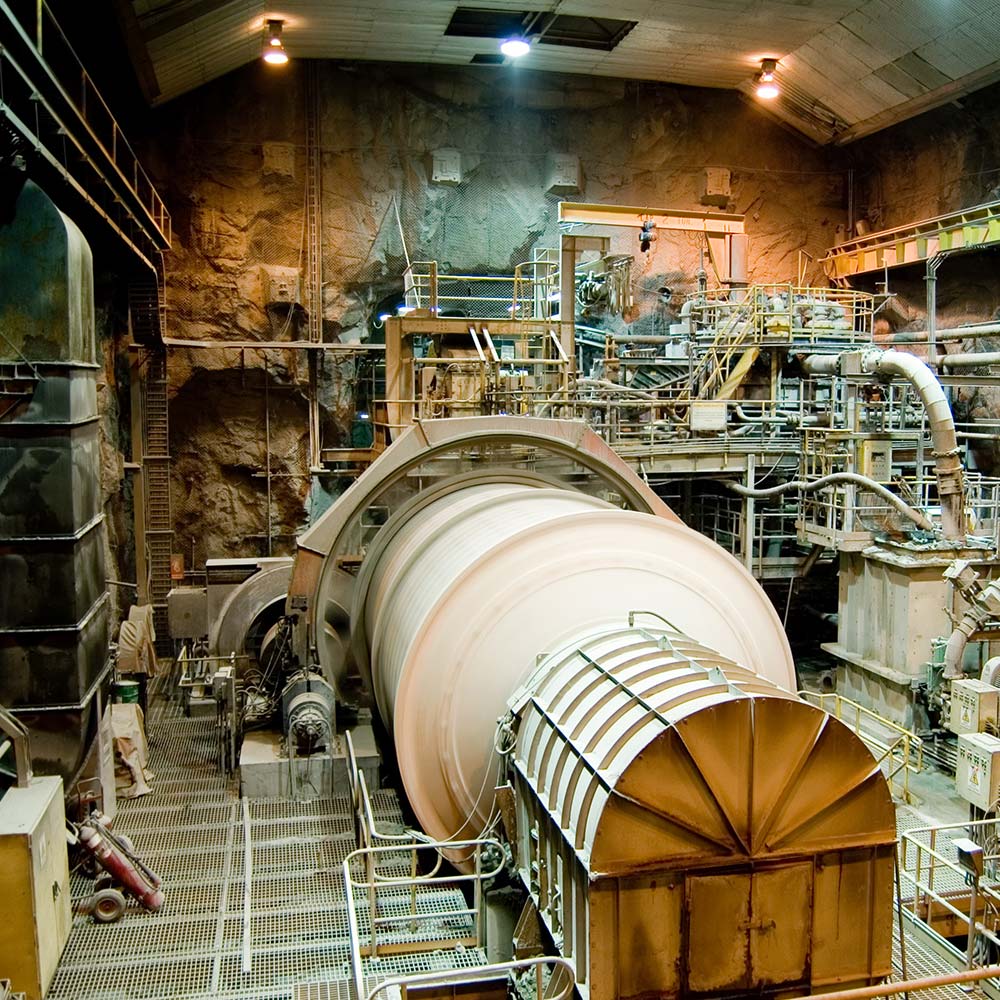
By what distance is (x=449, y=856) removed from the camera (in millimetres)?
7273

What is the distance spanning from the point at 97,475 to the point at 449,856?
5.26 m

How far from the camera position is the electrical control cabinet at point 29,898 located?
6836 millimetres

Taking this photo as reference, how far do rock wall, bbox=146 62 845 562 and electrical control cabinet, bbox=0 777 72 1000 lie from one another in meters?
14.0

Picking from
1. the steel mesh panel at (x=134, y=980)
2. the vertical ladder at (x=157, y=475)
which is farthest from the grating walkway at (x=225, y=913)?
the vertical ladder at (x=157, y=475)

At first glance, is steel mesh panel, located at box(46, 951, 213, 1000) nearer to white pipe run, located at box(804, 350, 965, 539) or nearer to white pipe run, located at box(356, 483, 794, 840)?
white pipe run, located at box(356, 483, 794, 840)

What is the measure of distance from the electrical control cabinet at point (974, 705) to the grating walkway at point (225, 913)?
5.98 metres

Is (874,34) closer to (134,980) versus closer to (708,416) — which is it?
(708,416)

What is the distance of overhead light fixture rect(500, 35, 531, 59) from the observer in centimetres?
2030

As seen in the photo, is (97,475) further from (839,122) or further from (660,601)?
(839,122)

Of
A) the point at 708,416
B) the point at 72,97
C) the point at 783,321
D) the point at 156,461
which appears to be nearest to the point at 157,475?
the point at 156,461

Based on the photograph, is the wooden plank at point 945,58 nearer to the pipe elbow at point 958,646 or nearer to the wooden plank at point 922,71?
the wooden plank at point 922,71

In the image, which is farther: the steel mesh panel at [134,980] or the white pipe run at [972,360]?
the white pipe run at [972,360]

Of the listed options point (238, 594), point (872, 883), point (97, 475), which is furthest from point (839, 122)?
point (872, 883)

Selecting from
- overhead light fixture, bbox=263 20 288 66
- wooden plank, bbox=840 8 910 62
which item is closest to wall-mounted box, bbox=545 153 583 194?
wooden plank, bbox=840 8 910 62
